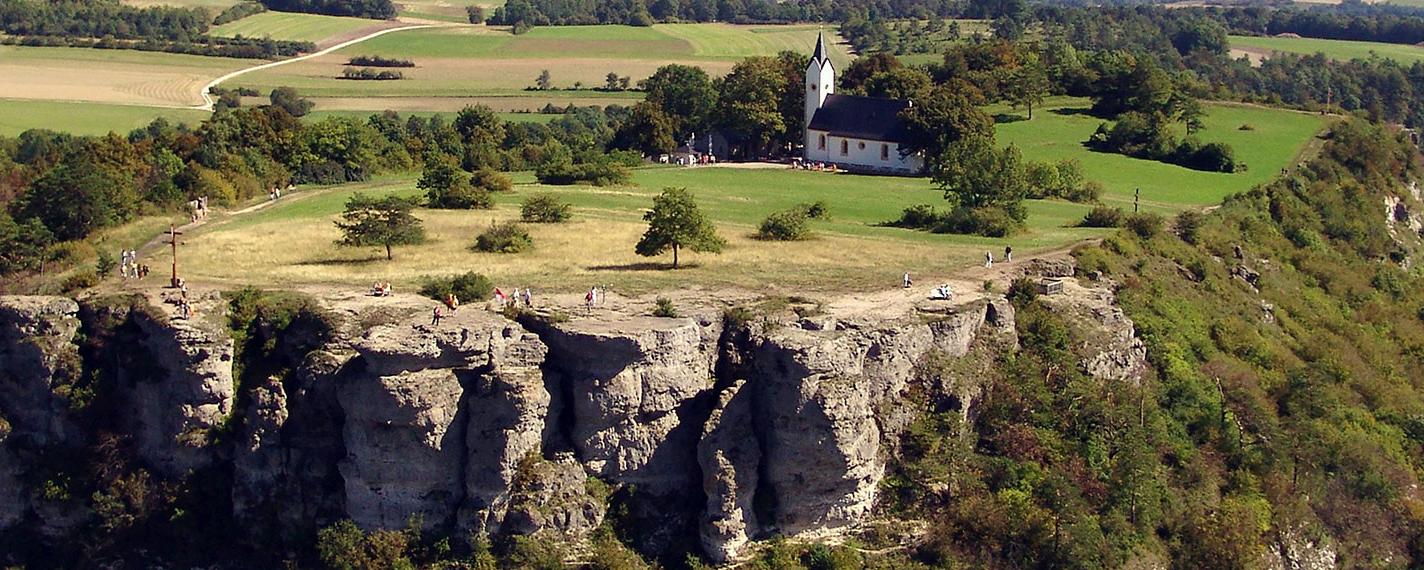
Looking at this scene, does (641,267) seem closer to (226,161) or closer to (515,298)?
(515,298)

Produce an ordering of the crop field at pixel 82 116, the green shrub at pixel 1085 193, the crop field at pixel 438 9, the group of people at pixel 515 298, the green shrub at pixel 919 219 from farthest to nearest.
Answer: the crop field at pixel 438 9 → the crop field at pixel 82 116 → the green shrub at pixel 1085 193 → the green shrub at pixel 919 219 → the group of people at pixel 515 298

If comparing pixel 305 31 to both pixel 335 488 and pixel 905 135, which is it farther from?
pixel 335 488

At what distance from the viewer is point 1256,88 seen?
137250 millimetres

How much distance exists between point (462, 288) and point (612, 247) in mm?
10911

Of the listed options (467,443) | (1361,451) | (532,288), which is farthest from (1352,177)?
(467,443)

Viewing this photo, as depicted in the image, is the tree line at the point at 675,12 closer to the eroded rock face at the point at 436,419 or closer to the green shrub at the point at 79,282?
the green shrub at the point at 79,282

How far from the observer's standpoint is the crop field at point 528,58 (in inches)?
4719

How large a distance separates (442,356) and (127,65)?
94.2m

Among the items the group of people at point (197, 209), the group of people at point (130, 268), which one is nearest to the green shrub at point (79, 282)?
the group of people at point (130, 268)

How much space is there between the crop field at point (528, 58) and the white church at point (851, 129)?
34930 millimetres

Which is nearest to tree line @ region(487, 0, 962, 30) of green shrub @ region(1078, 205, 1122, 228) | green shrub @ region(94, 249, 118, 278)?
green shrub @ region(1078, 205, 1122, 228)

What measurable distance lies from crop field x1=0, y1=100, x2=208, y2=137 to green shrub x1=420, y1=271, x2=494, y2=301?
57144 mm

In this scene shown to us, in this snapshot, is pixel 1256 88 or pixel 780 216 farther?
pixel 1256 88

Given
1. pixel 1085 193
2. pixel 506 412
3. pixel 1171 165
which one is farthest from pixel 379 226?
pixel 1171 165
